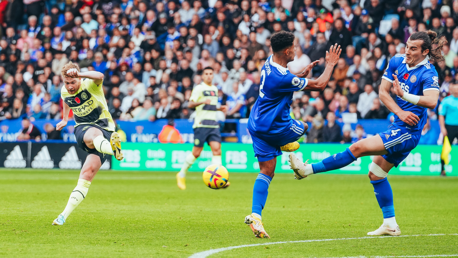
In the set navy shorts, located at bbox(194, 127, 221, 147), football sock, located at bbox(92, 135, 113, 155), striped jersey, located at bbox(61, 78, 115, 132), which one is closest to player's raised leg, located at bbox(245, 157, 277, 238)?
football sock, located at bbox(92, 135, 113, 155)

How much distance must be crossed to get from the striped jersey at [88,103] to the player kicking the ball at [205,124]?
564cm

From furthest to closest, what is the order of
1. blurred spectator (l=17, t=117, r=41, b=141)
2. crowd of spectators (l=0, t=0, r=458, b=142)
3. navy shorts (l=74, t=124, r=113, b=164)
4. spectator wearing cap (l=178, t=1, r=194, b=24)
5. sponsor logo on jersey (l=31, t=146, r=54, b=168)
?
spectator wearing cap (l=178, t=1, r=194, b=24) < blurred spectator (l=17, t=117, r=41, b=141) < sponsor logo on jersey (l=31, t=146, r=54, b=168) < crowd of spectators (l=0, t=0, r=458, b=142) < navy shorts (l=74, t=124, r=113, b=164)

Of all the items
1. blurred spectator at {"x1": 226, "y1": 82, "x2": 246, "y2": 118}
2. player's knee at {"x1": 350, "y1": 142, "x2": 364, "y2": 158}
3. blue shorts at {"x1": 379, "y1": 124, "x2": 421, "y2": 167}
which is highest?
blue shorts at {"x1": 379, "y1": 124, "x2": 421, "y2": 167}

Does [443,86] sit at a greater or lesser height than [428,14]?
lesser

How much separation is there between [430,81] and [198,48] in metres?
16.0

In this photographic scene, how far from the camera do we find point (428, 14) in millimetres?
18797

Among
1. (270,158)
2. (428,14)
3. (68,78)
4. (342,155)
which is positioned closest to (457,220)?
(342,155)

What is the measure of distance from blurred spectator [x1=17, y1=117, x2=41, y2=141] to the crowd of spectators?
944 millimetres

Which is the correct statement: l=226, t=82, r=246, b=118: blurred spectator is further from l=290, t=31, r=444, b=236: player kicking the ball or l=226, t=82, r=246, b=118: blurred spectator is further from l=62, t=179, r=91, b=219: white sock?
l=290, t=31, r=444, b=236: player kicking the ball

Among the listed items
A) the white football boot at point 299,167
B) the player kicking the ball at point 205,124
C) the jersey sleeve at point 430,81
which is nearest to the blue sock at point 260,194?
the white football boot at point 299,167

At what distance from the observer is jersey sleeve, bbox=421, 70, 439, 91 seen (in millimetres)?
6742

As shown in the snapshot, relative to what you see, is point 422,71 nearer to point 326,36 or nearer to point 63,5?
point 326,36

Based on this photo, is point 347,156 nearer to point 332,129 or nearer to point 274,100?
point 274,100

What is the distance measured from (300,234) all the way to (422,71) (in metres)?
2.24
